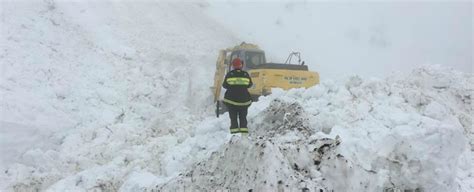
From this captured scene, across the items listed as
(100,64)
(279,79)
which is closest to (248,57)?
(279,79)

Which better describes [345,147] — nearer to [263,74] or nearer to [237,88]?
[237,88]

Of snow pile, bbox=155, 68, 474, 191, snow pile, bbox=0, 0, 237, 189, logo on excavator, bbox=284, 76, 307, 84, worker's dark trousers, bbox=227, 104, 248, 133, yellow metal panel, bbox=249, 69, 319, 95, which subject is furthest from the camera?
logo on excavator, bbox=284, 76, 307, 84

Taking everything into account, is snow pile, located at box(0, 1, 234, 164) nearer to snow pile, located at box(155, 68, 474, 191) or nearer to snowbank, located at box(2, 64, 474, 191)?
snowbank, located at box(2, 64, 474, 191)

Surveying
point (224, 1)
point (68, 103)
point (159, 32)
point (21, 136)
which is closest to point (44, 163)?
point (21, 136)

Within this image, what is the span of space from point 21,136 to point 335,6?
17.5 metres

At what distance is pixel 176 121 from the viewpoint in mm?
12383

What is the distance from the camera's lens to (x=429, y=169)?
7.51 meters

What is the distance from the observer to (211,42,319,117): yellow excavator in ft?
44.6


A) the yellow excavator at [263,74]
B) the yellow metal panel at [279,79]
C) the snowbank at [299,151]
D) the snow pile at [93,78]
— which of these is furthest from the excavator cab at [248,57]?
the snowbank at [299,151]

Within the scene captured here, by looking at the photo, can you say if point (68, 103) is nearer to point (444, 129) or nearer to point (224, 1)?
point (444, 129)

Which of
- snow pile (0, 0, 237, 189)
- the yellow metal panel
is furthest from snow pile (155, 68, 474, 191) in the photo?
the yellow metal panel

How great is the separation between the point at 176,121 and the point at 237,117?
3.66 metres

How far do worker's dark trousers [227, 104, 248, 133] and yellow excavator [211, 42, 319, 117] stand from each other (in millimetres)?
3795

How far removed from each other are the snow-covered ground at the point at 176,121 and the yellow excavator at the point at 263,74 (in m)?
1.21
